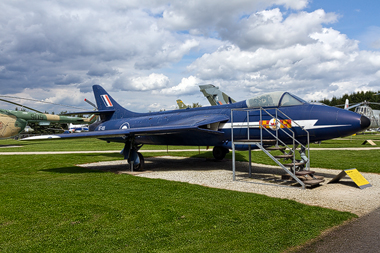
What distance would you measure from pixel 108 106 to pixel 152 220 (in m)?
14.5

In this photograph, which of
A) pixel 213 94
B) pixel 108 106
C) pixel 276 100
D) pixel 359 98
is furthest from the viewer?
pixel 359 98

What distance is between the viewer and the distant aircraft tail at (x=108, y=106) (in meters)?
18.1

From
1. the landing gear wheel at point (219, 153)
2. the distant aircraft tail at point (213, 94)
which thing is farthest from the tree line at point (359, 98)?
the landing gear wheel at point (219, 153)

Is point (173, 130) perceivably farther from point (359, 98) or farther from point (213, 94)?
point (359, 98)

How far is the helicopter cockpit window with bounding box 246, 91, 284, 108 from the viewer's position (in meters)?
10.9

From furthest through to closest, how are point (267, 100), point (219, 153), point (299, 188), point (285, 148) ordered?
point (219, 153), point (267, 100), point (285, 148), point (299, 188)

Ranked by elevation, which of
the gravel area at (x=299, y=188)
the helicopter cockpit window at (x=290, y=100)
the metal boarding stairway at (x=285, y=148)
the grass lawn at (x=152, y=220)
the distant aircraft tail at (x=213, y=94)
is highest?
the distant aircraft tail at (x=213, y=94)

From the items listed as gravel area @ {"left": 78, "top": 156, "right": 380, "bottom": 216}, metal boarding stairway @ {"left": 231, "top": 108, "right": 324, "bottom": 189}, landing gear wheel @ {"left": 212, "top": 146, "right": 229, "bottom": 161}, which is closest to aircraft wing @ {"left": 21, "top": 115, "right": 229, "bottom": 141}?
metal boarding stairway @ {"left": 231, "top": 108, "right": 324, "bottom": 189}

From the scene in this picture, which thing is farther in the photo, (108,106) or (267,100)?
(108,106)

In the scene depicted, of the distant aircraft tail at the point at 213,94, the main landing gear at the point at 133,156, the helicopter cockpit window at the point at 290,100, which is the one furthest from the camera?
the distant aircraft tail at the point at 213,94

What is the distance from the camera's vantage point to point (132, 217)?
5.74m

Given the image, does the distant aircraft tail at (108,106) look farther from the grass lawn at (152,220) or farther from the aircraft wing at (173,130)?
the grass lawn at (152,220)

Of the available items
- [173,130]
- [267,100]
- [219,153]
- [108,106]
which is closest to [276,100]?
[267,100]

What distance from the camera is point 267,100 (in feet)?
36.2
